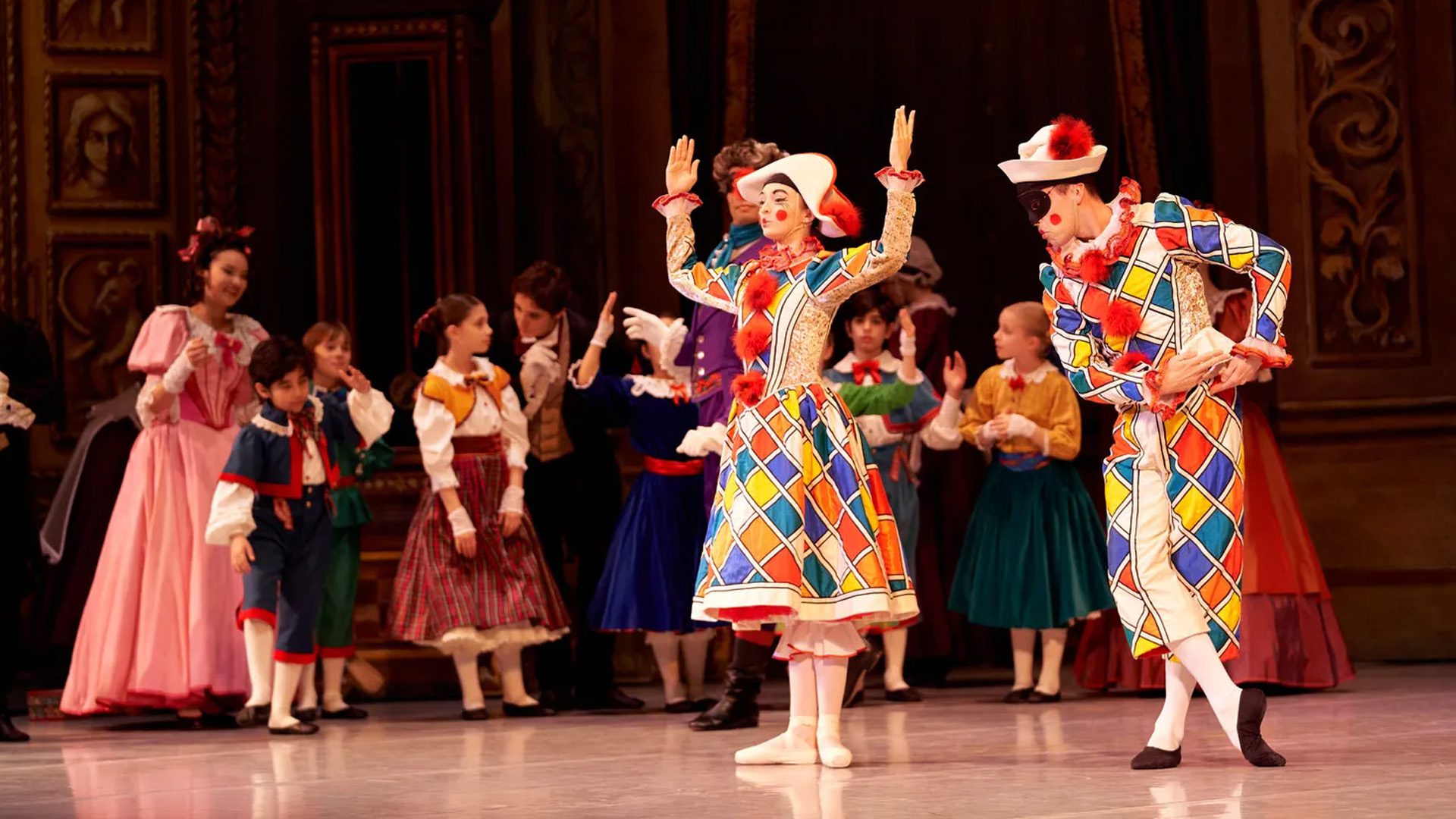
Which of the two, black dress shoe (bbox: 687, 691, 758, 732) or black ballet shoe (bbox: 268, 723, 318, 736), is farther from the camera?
black ballet shoe (bbox: 268, 723, 318, 736)

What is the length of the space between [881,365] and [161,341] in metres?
2.39

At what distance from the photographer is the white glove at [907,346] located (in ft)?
16.3

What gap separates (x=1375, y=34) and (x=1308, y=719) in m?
3.35

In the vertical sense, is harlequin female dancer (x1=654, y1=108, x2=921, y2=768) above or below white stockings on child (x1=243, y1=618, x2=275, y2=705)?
above

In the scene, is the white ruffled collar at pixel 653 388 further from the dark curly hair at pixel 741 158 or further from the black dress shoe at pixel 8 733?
the black dress shoe at pixel 8 733

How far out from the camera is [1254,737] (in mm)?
3959

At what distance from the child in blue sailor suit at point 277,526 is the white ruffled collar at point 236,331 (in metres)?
0.37

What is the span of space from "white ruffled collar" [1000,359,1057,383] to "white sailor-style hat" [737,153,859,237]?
172 centimetres

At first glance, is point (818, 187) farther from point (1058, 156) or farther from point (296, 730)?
point (296, 730)

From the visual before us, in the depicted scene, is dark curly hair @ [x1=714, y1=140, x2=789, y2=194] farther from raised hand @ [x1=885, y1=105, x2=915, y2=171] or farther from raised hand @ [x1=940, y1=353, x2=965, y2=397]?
raised hand @ [x1=885, y1=105, x2=915, y2=171]

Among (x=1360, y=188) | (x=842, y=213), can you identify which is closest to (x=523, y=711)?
(x=842, y=213)

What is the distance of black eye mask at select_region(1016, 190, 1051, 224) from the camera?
169 inches

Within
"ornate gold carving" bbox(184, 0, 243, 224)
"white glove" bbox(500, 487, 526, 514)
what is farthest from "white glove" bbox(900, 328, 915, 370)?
"ornate gold carving" bbox(184, 0, 243, 224)

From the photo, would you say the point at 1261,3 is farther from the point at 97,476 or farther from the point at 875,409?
the point at 97,476
